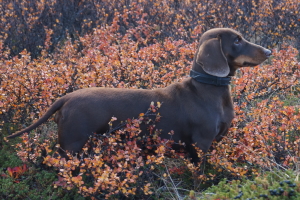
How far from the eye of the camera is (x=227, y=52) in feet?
13.4

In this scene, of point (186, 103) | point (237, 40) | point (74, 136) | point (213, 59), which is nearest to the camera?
point (74, 136)

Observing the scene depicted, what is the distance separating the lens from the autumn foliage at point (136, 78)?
3.71 meters

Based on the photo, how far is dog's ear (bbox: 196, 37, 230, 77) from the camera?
388 cm

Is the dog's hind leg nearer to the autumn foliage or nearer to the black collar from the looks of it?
the autumn foliage

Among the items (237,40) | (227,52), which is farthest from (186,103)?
(237,40)

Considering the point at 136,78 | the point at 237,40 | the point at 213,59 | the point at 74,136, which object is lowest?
the point at 74,136

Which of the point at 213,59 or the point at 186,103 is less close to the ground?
the point at 213,59

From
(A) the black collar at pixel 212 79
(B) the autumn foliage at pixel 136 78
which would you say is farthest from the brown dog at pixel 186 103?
(B) the autumn foliage at pixel 136 78

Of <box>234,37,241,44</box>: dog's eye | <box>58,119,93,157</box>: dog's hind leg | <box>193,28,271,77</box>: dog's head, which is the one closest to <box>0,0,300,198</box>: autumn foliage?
<box>58,119,93,157</box>: dog's hind leg

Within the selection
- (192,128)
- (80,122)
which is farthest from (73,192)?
(192,128)

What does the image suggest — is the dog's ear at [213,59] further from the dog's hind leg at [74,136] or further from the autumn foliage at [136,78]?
the dog's hind leg at [74,136]

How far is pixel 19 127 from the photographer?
5082 millimetres

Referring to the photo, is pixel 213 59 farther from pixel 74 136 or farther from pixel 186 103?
pixel 74 136

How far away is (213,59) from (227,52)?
288 millimetres
